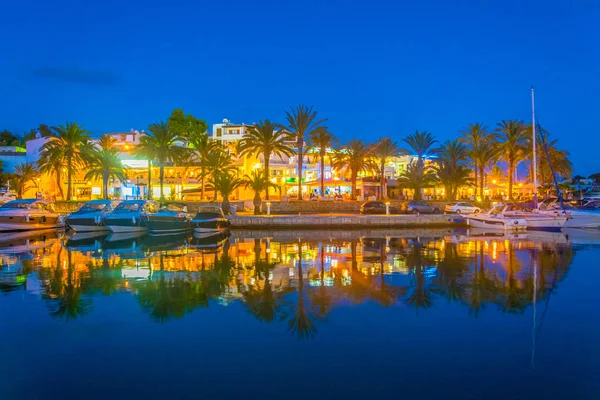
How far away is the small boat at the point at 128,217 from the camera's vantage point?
34.2 metres

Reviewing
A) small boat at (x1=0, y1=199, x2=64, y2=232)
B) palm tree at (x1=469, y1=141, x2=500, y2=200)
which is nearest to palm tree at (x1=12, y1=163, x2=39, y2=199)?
small boat at (x1=0, y1=199, x2=64, y2=232)

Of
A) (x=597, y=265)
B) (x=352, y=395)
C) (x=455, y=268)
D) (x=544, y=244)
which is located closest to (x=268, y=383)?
(x=352, y=395)

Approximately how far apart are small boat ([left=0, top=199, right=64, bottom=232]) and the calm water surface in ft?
58.9

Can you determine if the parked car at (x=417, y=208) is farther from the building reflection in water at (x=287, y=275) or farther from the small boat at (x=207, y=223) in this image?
the small boat at (x=207, y=223)

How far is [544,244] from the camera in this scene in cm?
2973

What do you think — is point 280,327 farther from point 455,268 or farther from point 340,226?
point 340,226

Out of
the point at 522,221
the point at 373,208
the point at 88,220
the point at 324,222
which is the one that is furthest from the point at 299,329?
the point at 373,208

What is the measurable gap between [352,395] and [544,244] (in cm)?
2608

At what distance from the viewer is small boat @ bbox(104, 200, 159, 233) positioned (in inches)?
1347

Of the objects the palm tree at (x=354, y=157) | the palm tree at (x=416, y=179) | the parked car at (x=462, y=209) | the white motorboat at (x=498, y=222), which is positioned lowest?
the white motorboat at (x=498, y=222)

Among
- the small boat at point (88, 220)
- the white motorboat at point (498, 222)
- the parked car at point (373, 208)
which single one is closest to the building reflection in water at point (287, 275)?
the small boat at point (88, 220)

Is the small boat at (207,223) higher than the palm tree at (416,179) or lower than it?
lower

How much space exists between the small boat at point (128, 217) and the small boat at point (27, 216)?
769cm

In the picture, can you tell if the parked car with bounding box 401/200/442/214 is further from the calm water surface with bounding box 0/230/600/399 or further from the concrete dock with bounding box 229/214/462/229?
the calm water surface with bounding box 0/230/600/399
